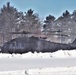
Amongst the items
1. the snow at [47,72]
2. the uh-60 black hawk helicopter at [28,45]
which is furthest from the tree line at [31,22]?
the snow at [47,72]

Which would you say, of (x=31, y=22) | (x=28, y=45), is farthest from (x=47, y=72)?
(x=31, y=22)

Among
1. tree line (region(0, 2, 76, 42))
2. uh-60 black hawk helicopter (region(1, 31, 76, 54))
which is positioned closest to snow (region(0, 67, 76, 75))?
uh-60 black hawk helicopter (region(1, 31, 76, 54))

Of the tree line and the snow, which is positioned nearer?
the snow

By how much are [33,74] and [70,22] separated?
7319 cm

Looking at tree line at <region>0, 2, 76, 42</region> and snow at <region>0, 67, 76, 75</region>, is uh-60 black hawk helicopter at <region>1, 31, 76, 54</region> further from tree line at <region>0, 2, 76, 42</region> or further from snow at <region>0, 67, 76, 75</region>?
tree line at <region>0, 2, 76, 42</region>

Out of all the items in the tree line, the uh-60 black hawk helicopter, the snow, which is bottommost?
the snow

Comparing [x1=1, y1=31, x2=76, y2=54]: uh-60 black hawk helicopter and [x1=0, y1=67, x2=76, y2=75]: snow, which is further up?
[x1=1, y1=31, x2=76, y2=54]: uh-60 black hawk helicopter

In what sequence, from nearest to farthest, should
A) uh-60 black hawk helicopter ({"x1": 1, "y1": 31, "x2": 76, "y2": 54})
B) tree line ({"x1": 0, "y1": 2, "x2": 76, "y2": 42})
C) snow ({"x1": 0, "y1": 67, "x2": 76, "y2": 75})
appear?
snow ({"x1": 0, "y1": 67, "x2": 76, "y2": 75})
uh-60 black hawk helicopter ({"x1": 1, "y1": 31, "x2": 76, "y2": 54})
tree line ({"x1": 0, "y1": 2, "x2": 76, "y2": 42})

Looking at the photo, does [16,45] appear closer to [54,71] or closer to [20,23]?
[54,71]

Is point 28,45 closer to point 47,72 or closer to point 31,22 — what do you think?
point 47,72

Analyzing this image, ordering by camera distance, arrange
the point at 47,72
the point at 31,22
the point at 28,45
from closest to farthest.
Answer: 1. the point at 47,72
2. the point at 28,45
3. the point at 31,22

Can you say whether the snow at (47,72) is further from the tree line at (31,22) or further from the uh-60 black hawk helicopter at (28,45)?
A: the tree line at (31,22)

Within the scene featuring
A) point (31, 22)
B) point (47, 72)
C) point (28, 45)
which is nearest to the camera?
point (47, 72)

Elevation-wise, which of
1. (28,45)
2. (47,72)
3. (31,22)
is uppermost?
(31,22)
